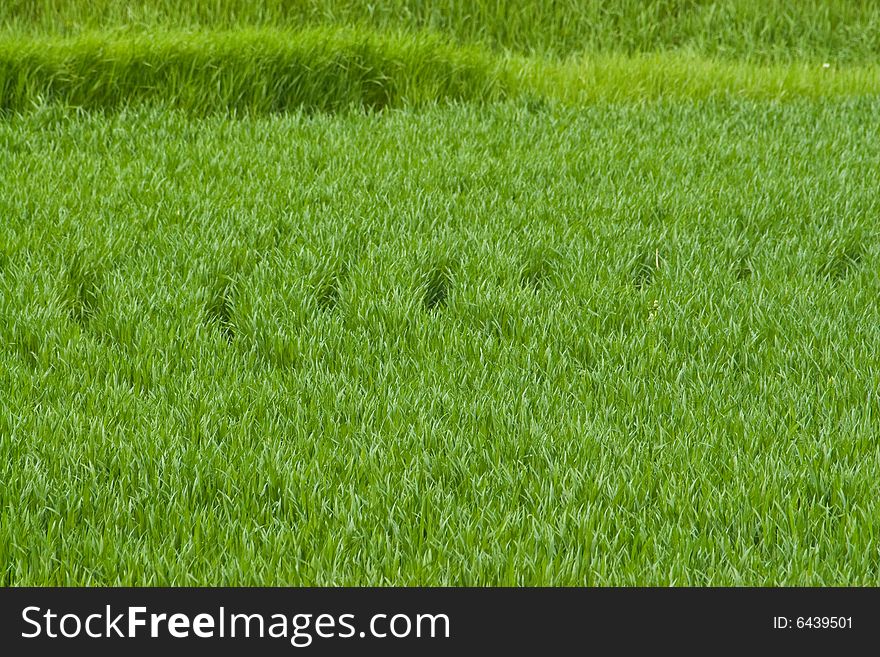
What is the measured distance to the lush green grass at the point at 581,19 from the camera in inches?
284

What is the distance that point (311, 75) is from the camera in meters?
6.25

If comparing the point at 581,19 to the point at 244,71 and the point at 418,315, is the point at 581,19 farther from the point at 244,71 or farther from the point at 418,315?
the point at 418,315

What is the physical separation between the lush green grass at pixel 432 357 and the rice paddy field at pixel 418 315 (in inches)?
0.5

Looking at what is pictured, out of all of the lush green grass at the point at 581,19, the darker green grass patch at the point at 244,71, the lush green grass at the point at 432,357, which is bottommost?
the lush green grass at the point at 432,357

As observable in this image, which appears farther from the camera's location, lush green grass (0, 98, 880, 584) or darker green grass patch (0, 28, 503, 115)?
darker green grass patch (0, 28, 503, 115)

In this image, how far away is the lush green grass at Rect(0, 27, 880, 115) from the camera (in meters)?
5.93

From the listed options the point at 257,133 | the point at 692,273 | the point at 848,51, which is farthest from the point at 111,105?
the point at 848,51

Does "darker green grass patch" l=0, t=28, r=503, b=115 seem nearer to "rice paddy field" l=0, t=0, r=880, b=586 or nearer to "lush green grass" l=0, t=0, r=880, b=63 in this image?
"rice paddy field" l=0, t=0, r=880, b=586

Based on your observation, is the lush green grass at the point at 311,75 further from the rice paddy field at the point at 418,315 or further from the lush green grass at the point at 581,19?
the lush green grass at the point at 581,19

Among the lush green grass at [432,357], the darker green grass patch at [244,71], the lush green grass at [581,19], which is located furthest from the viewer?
the lush green grass at [581,19]

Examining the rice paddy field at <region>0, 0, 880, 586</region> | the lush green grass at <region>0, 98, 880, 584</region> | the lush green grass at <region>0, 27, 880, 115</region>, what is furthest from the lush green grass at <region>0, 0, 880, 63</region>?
the lush green grass at <region>0, 98, 880, 584</region>

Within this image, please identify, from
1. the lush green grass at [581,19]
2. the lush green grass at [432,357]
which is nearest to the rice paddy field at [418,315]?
the lush green grass at [432,357]

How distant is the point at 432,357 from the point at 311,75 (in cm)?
359

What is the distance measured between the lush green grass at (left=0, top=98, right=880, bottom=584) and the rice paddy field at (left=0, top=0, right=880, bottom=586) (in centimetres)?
1
